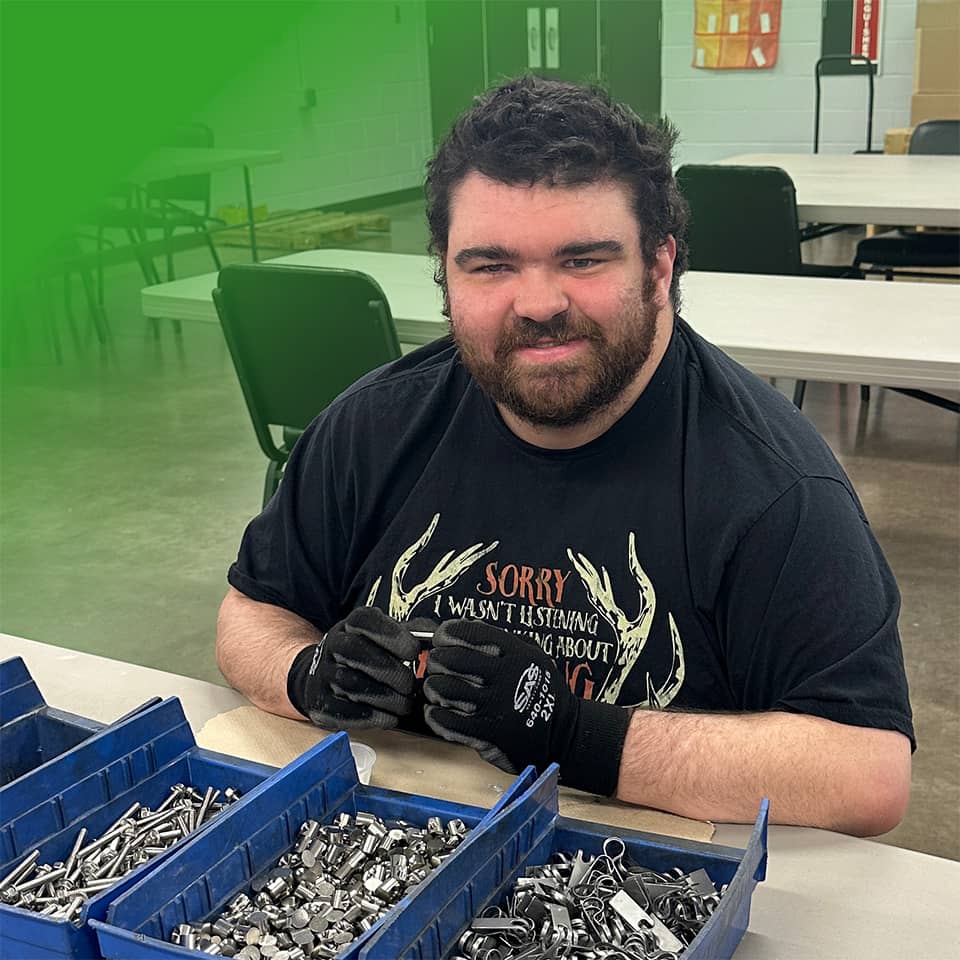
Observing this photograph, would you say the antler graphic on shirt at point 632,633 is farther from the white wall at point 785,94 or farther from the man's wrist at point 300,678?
the white wall at point 785,94

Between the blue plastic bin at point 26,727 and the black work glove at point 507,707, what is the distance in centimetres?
31

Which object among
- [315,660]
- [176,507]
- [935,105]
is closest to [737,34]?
[935,105]

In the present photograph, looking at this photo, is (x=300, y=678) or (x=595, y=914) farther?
(x=300, y=678)

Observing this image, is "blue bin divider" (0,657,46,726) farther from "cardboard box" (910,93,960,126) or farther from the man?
"cardboard box" (910,93,960,126)

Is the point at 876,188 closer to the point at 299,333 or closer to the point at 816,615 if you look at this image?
the point at 299,333

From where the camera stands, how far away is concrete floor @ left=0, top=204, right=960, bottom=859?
112 inches

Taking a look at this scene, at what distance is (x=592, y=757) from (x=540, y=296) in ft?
1.47

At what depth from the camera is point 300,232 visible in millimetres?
6484

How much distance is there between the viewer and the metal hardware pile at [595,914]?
808 millimetres

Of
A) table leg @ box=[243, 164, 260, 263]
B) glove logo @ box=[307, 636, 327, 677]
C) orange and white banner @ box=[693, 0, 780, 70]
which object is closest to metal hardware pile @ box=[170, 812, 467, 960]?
glove logo @ box=[307, 636, 327, 677]

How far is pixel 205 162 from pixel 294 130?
2876mm

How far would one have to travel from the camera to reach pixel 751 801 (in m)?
1.07

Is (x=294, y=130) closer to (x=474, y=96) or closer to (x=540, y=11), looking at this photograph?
(x=540, y=11)

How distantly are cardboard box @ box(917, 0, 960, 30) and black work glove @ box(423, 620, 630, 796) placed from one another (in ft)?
22.2
